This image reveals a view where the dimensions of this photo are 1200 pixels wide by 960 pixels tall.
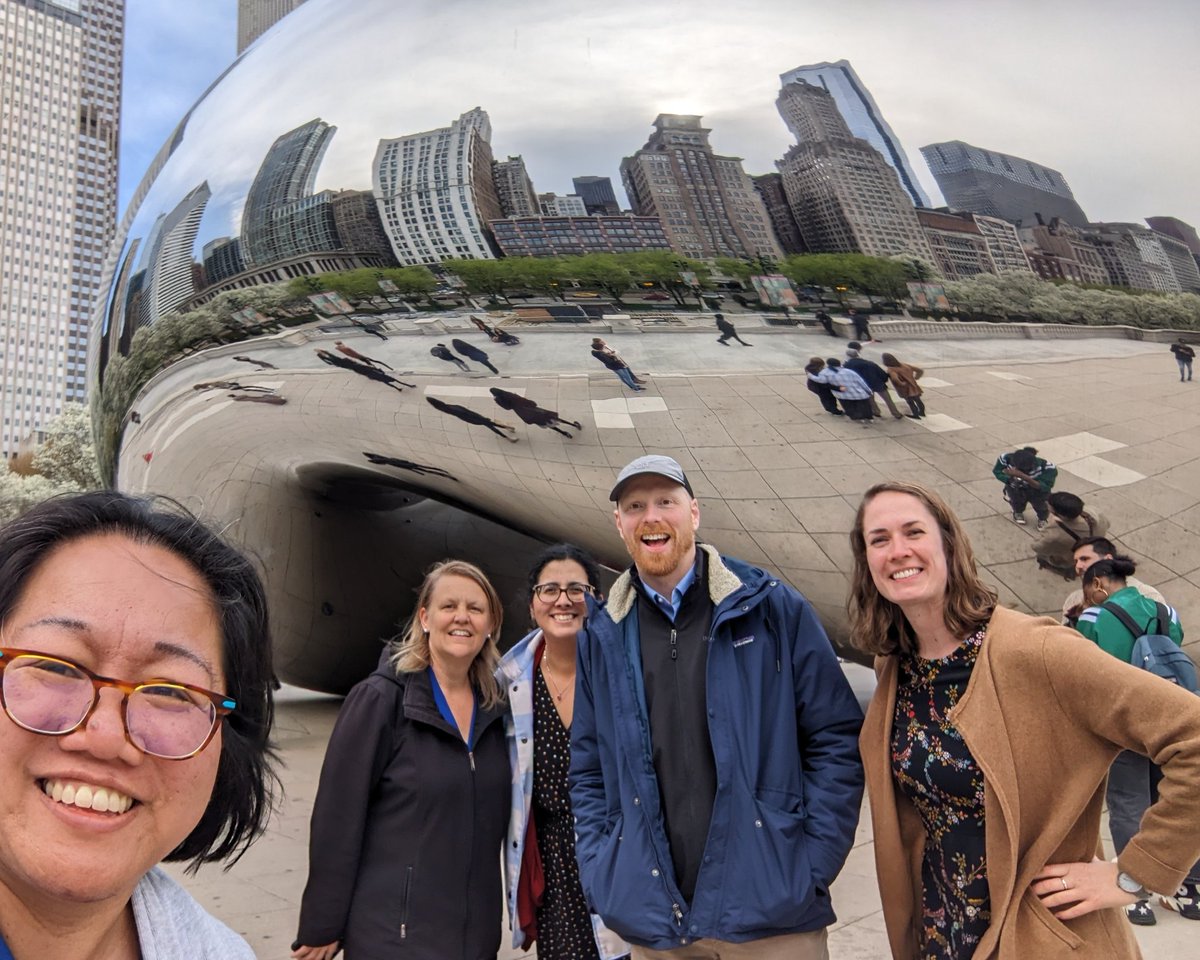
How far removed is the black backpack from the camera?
2.74 m

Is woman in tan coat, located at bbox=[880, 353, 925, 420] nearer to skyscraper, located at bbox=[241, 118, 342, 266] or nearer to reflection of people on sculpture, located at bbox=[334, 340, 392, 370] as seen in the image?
reflection of people on sculpture, located at bbox=[334, 340, 392, 370]

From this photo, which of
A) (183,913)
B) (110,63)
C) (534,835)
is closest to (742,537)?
(534,835)

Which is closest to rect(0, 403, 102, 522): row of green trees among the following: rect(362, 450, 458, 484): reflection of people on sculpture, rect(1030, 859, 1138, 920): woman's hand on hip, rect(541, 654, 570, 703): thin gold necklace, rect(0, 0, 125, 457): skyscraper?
rect(362, 450, 458, 484): reflection of people on sculpture

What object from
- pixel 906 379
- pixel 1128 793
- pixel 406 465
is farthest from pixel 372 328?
pixel 1128 793

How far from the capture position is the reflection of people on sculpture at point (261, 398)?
350 centimetres

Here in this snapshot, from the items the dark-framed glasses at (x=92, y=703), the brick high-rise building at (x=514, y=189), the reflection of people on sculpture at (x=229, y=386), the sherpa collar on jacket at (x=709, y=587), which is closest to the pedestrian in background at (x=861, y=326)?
the sherpa collar on jacket at (x=709, y=587)

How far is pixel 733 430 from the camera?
2754 millimetres

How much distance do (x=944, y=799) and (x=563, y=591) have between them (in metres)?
1.21

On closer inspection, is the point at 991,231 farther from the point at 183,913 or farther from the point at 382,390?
the point at 183,913

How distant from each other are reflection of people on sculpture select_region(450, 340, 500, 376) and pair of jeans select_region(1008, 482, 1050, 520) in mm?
1560

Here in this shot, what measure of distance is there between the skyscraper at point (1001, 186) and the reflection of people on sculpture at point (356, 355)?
179 cm

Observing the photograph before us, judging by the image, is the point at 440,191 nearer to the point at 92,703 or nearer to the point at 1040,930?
the point at 92,703

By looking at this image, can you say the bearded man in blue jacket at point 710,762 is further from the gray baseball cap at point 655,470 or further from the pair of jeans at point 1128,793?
the pair of jeans at point 1128,793

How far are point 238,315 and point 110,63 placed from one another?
122m
